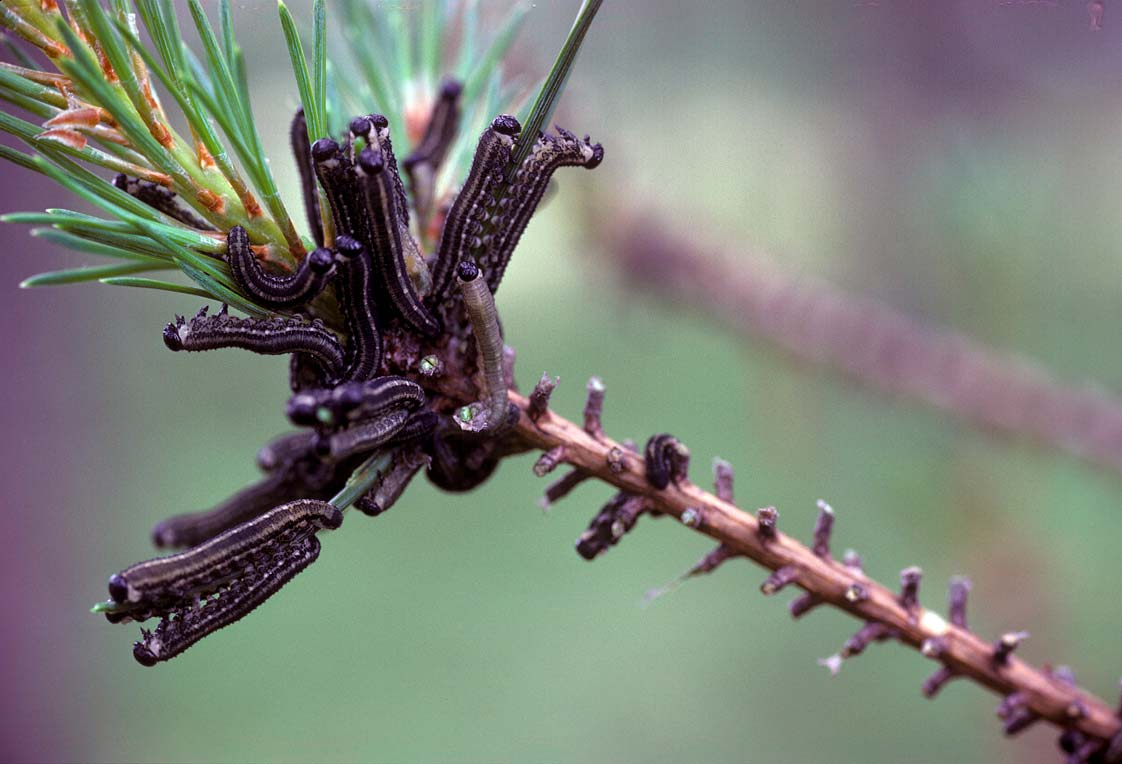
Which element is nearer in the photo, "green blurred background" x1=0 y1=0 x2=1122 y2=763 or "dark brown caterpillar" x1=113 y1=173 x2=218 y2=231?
"dark brown caterpillar" x1=113 y1=173 x2=218 y2=231

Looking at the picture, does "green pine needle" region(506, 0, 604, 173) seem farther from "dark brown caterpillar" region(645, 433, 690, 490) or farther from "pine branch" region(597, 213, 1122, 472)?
"pine branch" region(597, 213, 1122, 472)

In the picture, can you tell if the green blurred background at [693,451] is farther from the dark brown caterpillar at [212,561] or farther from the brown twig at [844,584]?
the dark brown caterpillar at [212,561]

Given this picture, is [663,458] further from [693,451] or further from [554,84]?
[693,451]

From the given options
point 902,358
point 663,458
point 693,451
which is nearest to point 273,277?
point 663,458

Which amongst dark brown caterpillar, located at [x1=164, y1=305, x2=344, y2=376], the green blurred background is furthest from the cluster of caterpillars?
the green blurred background

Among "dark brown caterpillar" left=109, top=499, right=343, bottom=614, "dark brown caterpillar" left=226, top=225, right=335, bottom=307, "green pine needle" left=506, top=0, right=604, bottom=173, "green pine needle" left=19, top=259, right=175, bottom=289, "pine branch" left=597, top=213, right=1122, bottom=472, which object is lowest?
"dark brown caterpillar" left=109, top=499, right=343, bottom=614

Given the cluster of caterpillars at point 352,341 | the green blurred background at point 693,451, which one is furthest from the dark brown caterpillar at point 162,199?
the green blurred background at point 693,451

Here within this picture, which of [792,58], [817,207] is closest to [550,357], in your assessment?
[817,207]
